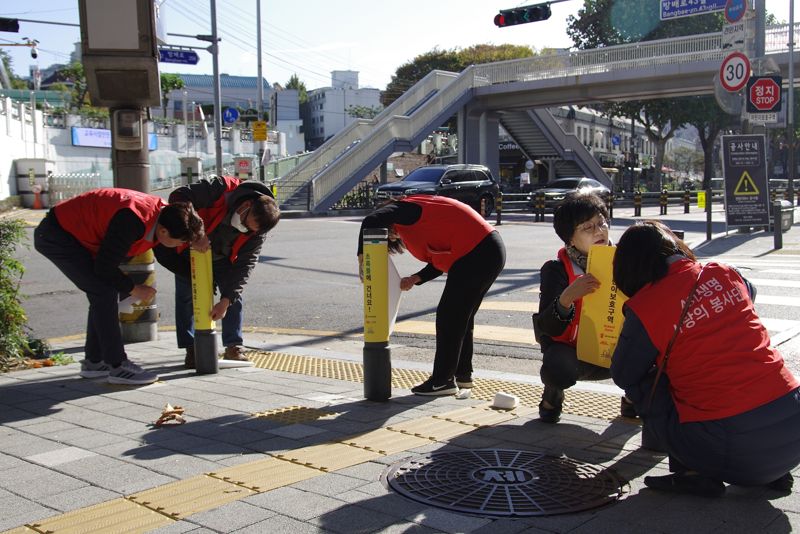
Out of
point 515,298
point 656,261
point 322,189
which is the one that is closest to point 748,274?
point 515,298

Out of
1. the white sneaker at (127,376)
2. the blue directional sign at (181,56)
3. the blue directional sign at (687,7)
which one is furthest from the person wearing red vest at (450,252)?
the blue directional sign at (181,56)

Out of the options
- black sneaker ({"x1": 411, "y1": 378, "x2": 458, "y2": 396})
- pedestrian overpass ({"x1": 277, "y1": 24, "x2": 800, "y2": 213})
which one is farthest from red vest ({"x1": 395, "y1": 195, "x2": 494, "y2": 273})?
pedestrian overpass ({"x1": 277, "y1": 24, "x2": 800, "y2": 213})

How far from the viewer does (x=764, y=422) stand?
3.17 metres

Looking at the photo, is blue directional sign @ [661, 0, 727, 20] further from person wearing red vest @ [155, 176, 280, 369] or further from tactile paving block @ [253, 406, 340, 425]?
tactile paving block @ [253, 406, 340, 425]

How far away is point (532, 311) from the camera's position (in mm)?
9188

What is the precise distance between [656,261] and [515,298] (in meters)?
6.87

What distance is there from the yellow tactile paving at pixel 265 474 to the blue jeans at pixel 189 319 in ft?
9.75

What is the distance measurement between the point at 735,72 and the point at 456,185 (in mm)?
12608

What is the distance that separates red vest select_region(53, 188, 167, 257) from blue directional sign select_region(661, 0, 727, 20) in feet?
69.5

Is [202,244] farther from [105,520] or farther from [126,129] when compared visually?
[105,520]

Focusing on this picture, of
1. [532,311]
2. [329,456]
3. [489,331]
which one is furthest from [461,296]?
[532,311]

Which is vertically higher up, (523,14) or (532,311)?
(523,14)

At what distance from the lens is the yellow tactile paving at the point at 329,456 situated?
3.91 metres

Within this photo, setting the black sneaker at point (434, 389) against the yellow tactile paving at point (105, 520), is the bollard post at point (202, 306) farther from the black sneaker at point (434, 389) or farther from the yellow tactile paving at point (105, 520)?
the yellow tactile paving at point (105, 520)
